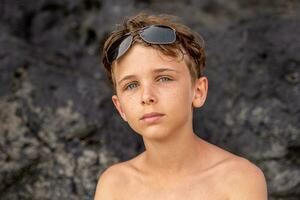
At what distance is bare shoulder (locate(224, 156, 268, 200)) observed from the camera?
3086 millimetres

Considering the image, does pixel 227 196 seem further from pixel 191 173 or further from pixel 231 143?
pixel 231 143

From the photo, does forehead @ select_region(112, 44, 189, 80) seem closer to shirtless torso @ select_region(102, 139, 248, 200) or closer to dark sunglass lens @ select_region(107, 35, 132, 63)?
dark sunglass lens @ select_region(107, 35, 132, 63)

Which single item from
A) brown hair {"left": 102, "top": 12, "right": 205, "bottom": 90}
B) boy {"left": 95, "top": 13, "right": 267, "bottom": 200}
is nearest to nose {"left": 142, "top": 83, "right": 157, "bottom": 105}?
boy {"left": 95, "top": 13, "right": 267, "bottom": 200}

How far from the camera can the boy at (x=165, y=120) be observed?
2965 millimetres

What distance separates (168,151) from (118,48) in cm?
48

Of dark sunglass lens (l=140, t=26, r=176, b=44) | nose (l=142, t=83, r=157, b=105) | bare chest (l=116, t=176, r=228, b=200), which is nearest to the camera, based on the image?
nose (l=142, t=83, r=157, b=105)

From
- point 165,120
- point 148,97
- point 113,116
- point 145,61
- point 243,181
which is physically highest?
point 145,61

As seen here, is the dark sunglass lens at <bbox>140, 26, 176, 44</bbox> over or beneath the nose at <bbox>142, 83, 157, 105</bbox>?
over

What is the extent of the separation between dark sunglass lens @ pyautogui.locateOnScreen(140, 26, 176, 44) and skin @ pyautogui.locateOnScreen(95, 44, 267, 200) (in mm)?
42

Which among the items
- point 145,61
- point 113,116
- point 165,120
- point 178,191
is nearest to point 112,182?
point 178,191

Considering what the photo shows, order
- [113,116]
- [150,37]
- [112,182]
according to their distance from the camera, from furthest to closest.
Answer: [113,116] < [112,182] < [150,37]

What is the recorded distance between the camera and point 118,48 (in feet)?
10.2

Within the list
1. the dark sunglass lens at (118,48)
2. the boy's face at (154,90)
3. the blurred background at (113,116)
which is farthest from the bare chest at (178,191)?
the blurred background at (113,116)

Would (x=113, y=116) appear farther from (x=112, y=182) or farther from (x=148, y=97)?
(x=148, y=97)
